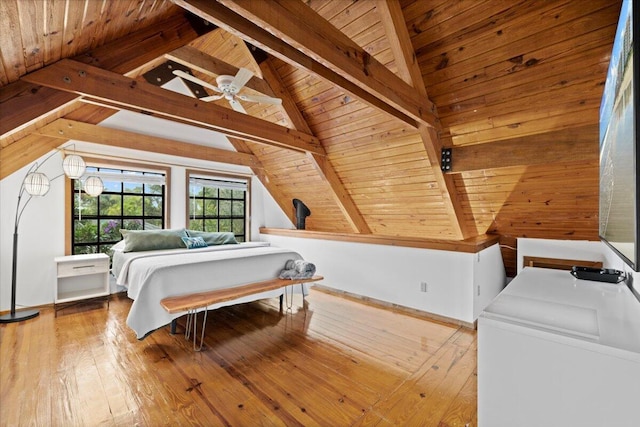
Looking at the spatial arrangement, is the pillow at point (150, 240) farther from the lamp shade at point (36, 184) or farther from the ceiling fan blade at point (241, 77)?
the ceiling fan blade at point (241, 77)

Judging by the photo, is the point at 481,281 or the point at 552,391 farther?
the point at 481,281

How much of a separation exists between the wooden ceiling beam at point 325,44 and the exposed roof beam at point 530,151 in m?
0.80

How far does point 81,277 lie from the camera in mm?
3582

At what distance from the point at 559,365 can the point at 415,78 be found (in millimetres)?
2530

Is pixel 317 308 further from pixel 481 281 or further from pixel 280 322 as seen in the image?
pixel 481 281

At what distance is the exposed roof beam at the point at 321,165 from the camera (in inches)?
145

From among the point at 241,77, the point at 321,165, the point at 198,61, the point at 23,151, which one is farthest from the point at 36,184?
the point at 321,165

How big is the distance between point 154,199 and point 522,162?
469 centimetres

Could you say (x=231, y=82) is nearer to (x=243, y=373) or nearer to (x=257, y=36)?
(x=257, y=36)

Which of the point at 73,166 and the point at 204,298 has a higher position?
the point at 73,166

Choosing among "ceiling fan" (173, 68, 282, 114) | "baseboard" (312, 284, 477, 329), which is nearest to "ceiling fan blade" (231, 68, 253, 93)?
"ceiling fan" (173, 68, 282, 114)

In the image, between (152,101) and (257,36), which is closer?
(257,36)

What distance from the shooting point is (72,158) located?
10.6 feet

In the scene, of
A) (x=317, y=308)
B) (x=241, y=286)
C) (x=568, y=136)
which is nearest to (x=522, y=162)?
(x=568, y=136)
